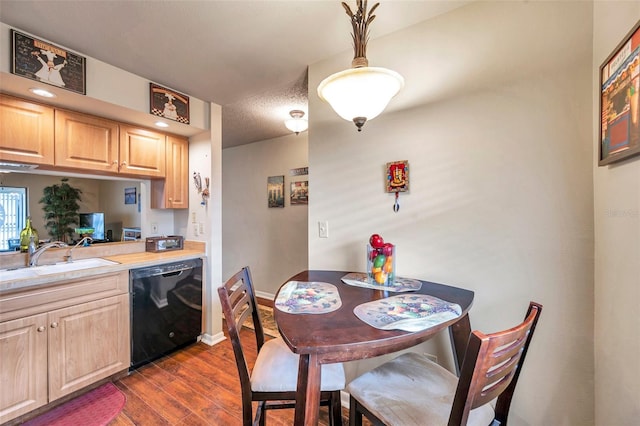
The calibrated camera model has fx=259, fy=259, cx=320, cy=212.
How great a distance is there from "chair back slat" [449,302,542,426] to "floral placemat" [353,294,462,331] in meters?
0.21

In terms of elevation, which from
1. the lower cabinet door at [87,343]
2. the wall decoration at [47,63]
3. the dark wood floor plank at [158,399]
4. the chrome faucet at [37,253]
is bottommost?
Result: the dark wood floor plank at [158,399]

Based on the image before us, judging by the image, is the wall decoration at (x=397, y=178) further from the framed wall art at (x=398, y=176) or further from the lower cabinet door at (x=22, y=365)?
the lower cabinet door at (x=22, y=365)

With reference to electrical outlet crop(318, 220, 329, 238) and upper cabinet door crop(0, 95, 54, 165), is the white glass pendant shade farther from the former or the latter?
upper cabinet door crop(0, 95, 54, 165)

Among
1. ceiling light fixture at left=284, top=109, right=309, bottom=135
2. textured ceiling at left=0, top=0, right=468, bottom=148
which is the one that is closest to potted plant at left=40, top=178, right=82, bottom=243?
textured ceiling at left=0, top=0, right=468, bottom=148

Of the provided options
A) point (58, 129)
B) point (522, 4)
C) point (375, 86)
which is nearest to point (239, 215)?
point (58, 129)

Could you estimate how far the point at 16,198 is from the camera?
1939 millimetres

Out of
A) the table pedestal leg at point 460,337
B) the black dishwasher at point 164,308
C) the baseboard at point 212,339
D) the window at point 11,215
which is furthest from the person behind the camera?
the baseboard at point 212,339

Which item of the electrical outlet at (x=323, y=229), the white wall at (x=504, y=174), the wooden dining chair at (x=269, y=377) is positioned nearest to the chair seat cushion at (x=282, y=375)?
the wooden dining chair at (x=269, y=377)

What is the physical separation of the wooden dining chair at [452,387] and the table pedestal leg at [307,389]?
0.97 ft

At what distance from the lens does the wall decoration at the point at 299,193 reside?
3.48 m

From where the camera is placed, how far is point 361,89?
3.58ft

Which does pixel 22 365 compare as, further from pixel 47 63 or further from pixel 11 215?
pixel 47 63

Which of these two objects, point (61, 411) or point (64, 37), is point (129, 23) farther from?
point (61, 411)

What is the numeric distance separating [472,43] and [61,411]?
10.9 feet
